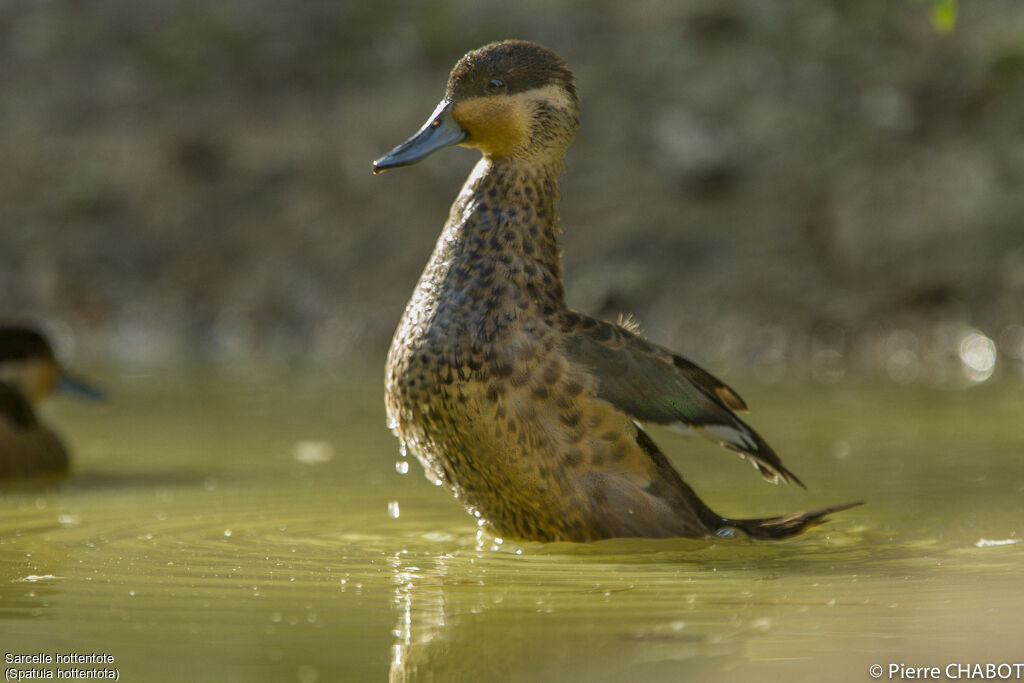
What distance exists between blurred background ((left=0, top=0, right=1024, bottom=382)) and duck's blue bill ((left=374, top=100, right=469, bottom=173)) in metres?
5.31

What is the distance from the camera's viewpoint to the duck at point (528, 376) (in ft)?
14.3

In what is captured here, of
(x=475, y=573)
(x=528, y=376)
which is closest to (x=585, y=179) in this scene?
(x=528, y=376)

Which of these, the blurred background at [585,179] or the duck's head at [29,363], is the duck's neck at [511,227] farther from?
the blurred background at [585,179]

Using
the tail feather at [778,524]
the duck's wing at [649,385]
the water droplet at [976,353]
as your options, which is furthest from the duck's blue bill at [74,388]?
the water droplet at [976,353]

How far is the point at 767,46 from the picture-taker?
13102mm

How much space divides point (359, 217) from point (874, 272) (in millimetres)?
4296

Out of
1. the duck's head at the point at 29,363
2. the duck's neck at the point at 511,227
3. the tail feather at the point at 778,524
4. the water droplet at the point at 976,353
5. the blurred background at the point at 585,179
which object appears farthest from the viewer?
the blurred background at the point at 585,179

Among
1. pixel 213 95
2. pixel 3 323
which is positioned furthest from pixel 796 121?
pixel 3 323

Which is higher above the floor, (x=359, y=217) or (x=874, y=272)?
(x=359, y=217)

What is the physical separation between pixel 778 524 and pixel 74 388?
4.25m

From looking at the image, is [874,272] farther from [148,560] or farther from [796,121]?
[148,560]

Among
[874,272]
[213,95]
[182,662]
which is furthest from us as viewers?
[213,95]

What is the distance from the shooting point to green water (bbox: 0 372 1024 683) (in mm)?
3154

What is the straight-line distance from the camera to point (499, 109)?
474 centimetres
